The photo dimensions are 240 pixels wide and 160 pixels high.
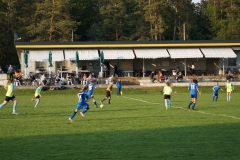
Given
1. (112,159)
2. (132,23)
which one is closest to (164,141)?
(112,159)

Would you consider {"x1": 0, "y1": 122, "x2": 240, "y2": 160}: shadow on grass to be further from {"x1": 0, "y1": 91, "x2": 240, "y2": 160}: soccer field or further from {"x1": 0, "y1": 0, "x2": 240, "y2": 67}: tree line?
{"x1": 0, "y1": 0, "x2": 240, "y2": 67}: tree line

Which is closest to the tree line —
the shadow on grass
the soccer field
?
the soccer field

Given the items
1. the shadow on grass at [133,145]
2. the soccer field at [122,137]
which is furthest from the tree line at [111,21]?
the shadow on grass at [133,145]

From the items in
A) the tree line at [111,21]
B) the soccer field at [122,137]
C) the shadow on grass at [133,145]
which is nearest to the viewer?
the shadow on grass at [133,145]

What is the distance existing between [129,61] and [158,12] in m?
26.8

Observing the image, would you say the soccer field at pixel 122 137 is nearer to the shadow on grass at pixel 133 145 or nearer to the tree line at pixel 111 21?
the shadow on grass at pixel 133 145

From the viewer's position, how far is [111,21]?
87.0m

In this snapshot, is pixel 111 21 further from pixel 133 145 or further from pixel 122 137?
pixel 133 145

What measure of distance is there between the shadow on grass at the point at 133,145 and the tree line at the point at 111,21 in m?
56.6

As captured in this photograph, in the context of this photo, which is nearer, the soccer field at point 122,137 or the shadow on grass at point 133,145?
the shadow on grass at point 133,145

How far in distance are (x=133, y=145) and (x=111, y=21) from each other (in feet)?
243

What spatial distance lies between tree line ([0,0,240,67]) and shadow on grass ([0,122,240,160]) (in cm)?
5656

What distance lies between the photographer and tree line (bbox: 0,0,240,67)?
7888cm

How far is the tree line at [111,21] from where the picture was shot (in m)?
78.9
